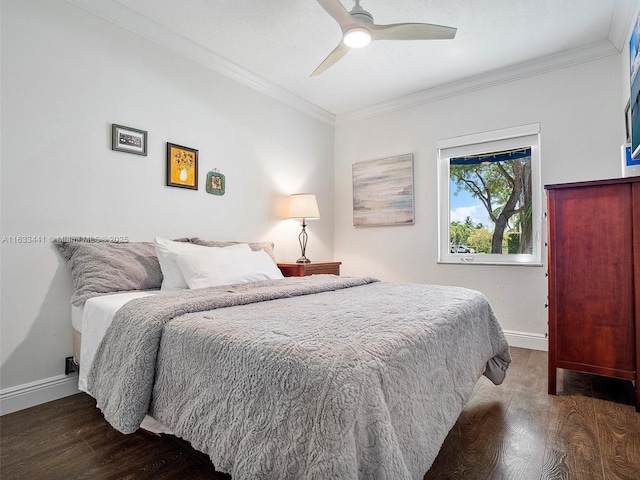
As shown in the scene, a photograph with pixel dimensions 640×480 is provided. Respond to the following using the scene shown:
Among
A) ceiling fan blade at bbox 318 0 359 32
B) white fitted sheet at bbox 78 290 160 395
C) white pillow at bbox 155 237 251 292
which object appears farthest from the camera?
white pillow at bbox 155 237 251 292

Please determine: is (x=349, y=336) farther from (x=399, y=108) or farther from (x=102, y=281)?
(x=399, y=108)

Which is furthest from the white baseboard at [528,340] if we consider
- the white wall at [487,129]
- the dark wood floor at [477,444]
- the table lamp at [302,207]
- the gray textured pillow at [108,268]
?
the gray textured pillow at [108,268]

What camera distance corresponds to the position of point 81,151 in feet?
7.10

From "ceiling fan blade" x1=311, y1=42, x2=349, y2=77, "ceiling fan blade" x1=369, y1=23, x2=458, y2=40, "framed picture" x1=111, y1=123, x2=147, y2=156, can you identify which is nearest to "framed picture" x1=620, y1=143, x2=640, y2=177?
"ceiling fan blade" x1=369, y1=23, x2=458, y2=40

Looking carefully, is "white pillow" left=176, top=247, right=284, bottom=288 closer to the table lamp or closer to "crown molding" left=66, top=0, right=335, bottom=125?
the table lamp

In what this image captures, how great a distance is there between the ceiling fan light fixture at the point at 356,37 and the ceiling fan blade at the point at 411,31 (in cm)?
5

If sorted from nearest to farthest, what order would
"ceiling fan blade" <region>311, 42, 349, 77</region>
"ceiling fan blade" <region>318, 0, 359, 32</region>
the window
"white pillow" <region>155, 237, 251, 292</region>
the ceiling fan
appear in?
Answer: "ceiling fan blade" <region>318, 0, 359, 32</region>
the ceiling fan
"white pillow" <region>155, 237, 251, 292</region>
"ceiling fan blade" <region>311, 42, 349, 77</region>
the window

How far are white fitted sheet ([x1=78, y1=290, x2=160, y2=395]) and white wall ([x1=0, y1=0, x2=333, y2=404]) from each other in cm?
43

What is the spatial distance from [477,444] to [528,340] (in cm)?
184

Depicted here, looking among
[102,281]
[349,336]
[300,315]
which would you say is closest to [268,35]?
[102,281]

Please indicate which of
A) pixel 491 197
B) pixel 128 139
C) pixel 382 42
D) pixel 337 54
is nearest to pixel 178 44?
pixel 128 139

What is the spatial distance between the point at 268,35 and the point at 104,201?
168 cm

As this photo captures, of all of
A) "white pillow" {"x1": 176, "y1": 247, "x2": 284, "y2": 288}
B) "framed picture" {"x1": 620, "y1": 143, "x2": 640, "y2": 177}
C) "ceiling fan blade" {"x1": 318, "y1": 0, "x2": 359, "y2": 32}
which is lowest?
"white pillow" {"x1": 176, "y1": 247, "x2": 284, "y2": 288}

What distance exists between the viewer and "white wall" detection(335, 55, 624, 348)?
2752mm
